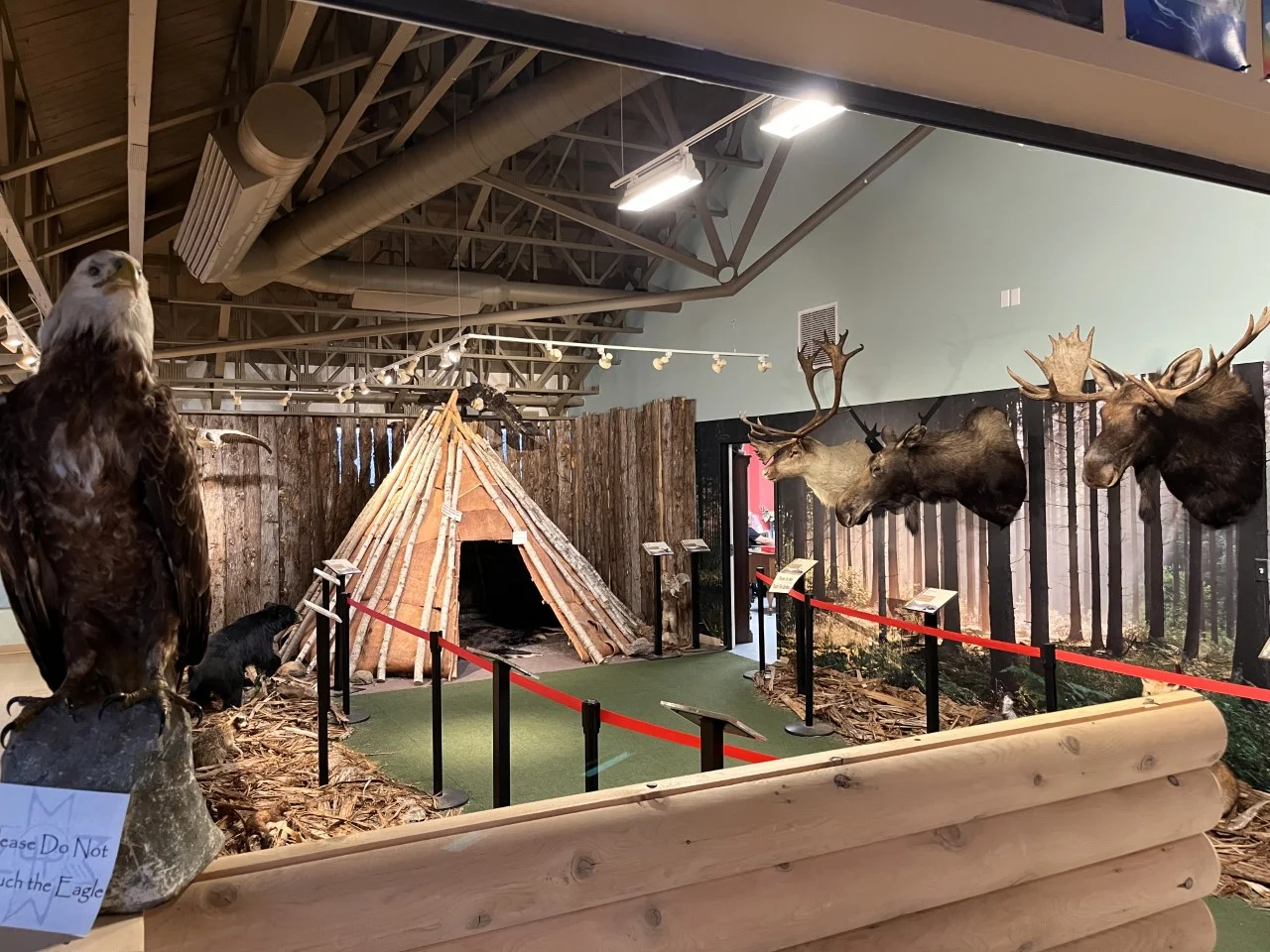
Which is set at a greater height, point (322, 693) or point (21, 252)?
point (21, 252)

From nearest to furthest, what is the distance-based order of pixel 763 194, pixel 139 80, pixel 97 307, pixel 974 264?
pixel 97 307, pixel 139 80, pixel 974 264, pixel 763 194

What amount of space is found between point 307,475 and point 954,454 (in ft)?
21.2

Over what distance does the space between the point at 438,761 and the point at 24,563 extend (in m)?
3.38

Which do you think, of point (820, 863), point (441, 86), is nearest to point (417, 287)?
point (441, 86)

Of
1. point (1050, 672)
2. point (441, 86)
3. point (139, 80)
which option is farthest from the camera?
point (441, 86)

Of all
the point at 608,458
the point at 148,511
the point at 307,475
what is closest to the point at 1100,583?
the point at 148,511

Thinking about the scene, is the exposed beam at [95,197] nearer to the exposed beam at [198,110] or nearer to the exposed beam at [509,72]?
the exposed beam at [198,110]

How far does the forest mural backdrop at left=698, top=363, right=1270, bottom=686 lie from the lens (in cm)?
405

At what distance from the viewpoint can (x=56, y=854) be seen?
1069 millimetres

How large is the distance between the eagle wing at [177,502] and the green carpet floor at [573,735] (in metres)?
3.22

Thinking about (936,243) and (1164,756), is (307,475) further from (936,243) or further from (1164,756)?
(1164,756)

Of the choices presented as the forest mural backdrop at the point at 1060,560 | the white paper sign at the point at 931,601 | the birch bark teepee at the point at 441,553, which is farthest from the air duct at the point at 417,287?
the white paper sign at the point at 931,601

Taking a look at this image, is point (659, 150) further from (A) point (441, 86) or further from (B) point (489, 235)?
(A) point (441, 86)

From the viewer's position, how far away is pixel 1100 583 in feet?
15.3
